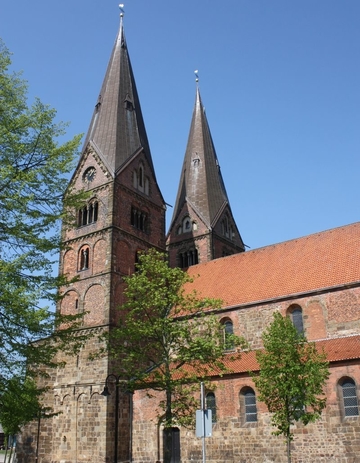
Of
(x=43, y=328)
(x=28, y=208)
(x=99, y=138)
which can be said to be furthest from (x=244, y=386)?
(x=99, y=138)

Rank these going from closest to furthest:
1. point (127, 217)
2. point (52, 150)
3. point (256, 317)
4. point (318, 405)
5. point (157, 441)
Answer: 1. point (52, 150)
2. point (318, 405)
3. point (157, 441)
4. point (256, 317)
5. point (127, 217)

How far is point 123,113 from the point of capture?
35.3 metres

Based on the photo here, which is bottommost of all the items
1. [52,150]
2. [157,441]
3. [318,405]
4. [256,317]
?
[157,441]

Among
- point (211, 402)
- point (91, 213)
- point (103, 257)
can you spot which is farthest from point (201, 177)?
point (211, 402)

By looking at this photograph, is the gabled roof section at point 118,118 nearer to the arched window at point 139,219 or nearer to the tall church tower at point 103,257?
the tall church tower at point 103,257

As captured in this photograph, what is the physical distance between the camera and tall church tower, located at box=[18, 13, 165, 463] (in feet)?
83.3

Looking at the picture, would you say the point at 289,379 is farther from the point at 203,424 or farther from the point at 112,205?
the point at 112,205

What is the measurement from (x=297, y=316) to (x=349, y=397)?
5744 mm

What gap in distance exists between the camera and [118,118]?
3466 cm

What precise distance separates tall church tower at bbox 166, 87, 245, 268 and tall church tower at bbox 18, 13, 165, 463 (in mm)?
5620

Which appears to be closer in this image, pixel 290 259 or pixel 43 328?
pixel 43 328

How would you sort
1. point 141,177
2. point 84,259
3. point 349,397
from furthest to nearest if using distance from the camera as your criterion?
point 141,177 < point 84,259 < point 349,397

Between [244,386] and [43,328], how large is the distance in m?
12.9

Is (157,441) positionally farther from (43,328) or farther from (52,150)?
(52,150)
